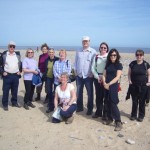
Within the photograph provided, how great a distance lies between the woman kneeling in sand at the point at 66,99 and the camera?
715 centimetres

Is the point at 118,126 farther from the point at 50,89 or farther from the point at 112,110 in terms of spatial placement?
the point at 50,89

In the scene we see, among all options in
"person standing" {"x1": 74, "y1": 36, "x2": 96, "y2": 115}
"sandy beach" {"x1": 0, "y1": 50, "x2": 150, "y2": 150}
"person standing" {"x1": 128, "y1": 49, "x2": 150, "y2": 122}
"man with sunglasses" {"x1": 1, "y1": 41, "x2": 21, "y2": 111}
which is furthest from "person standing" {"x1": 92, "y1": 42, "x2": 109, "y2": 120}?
"man with sunglasses" {"x1": 1, "y1": 41, "x2": 21, "y2": 111}

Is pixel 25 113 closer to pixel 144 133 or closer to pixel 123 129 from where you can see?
pixel 123 129

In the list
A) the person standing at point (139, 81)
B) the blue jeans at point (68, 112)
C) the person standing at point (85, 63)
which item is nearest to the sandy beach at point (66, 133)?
the blue jeans at point (68, 112)

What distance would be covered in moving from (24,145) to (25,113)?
95.1 inches

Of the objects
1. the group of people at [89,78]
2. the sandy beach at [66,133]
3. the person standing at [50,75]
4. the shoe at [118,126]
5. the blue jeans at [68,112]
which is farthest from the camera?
the person standing at [50,75]

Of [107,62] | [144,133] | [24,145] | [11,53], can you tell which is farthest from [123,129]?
[11,53]

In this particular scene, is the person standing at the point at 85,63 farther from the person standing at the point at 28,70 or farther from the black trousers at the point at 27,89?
the black trousers at the point at 27,89

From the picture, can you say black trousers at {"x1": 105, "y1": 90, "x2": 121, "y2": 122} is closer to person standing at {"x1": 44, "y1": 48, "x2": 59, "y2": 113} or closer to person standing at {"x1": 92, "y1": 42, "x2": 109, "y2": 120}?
person standing at {"x1": 92, "y1": 42, "x2": 109, "y2": 120}

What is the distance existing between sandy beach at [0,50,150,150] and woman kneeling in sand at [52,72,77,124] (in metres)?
0.26

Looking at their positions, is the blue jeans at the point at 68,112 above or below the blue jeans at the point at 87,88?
below

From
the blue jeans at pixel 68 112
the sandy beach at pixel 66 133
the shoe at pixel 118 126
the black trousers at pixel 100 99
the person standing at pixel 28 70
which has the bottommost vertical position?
the sandy beach at pixel 66 133

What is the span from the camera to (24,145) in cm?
570

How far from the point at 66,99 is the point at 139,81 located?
224cm
